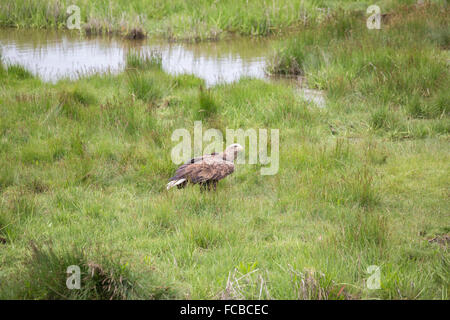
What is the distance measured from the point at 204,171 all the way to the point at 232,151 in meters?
0.79

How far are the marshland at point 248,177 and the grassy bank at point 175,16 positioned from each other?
13.0 ft

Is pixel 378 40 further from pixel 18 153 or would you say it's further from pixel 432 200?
pixel 18 153

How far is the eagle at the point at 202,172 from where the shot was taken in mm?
5684

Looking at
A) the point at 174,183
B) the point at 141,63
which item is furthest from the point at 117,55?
the point at 174,183

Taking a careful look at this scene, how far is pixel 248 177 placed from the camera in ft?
20.4

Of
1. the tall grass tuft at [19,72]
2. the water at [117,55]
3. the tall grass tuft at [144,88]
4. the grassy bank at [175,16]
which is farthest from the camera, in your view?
the grassy bank at [175,16]

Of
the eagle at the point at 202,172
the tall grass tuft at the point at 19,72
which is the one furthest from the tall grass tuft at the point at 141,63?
the eagle at the point at 202,172

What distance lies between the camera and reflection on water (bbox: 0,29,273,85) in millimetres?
11664

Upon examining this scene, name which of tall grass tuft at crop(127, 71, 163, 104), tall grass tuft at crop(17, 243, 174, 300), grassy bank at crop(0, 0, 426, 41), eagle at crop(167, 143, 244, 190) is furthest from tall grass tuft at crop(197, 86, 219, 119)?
grassy bank at crop(0, 0, 426, 41)

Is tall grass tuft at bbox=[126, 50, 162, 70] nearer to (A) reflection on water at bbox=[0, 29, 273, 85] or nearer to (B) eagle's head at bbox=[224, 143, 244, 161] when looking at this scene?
(A) reflection on water at bbox=[0, 29, 273, 85]

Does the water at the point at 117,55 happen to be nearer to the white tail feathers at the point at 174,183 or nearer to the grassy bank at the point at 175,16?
the grassy bank at the point at 175,16

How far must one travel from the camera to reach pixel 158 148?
6.80m

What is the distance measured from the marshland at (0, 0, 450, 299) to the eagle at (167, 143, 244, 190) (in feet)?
0.58

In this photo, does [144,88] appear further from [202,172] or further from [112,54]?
[112,54]
